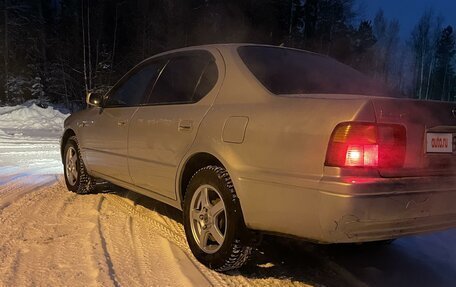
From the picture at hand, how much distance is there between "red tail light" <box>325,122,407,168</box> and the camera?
2.58 metres

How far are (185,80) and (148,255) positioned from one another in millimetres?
1428

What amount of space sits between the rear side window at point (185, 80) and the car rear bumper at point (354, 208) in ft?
3.41

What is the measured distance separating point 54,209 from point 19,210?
13.0 inches

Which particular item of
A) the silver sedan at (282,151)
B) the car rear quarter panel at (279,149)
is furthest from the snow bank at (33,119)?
the car rear quarter panel at (279,149)

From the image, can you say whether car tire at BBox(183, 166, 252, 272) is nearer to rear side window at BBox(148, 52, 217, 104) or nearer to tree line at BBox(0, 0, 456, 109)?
rear side window at BBox(148, 52, 217, 104)

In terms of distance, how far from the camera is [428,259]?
3.75 metres

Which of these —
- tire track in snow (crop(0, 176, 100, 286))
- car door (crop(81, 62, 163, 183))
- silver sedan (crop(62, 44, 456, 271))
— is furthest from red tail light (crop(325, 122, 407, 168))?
car door (crop(81, 62, 163, 183))

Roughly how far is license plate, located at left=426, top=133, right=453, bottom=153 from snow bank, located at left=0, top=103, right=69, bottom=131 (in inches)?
Answer: 602

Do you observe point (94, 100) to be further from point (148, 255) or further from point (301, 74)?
point (301, 74)

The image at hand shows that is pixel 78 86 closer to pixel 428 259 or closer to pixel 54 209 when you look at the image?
pixel 54 209

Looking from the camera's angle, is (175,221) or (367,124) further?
(175,221)

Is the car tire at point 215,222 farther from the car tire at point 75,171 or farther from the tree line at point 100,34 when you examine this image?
the tree line at point 100,34

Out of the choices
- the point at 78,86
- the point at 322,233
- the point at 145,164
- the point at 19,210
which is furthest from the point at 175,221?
the point at 78,86

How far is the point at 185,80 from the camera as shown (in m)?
3.96
